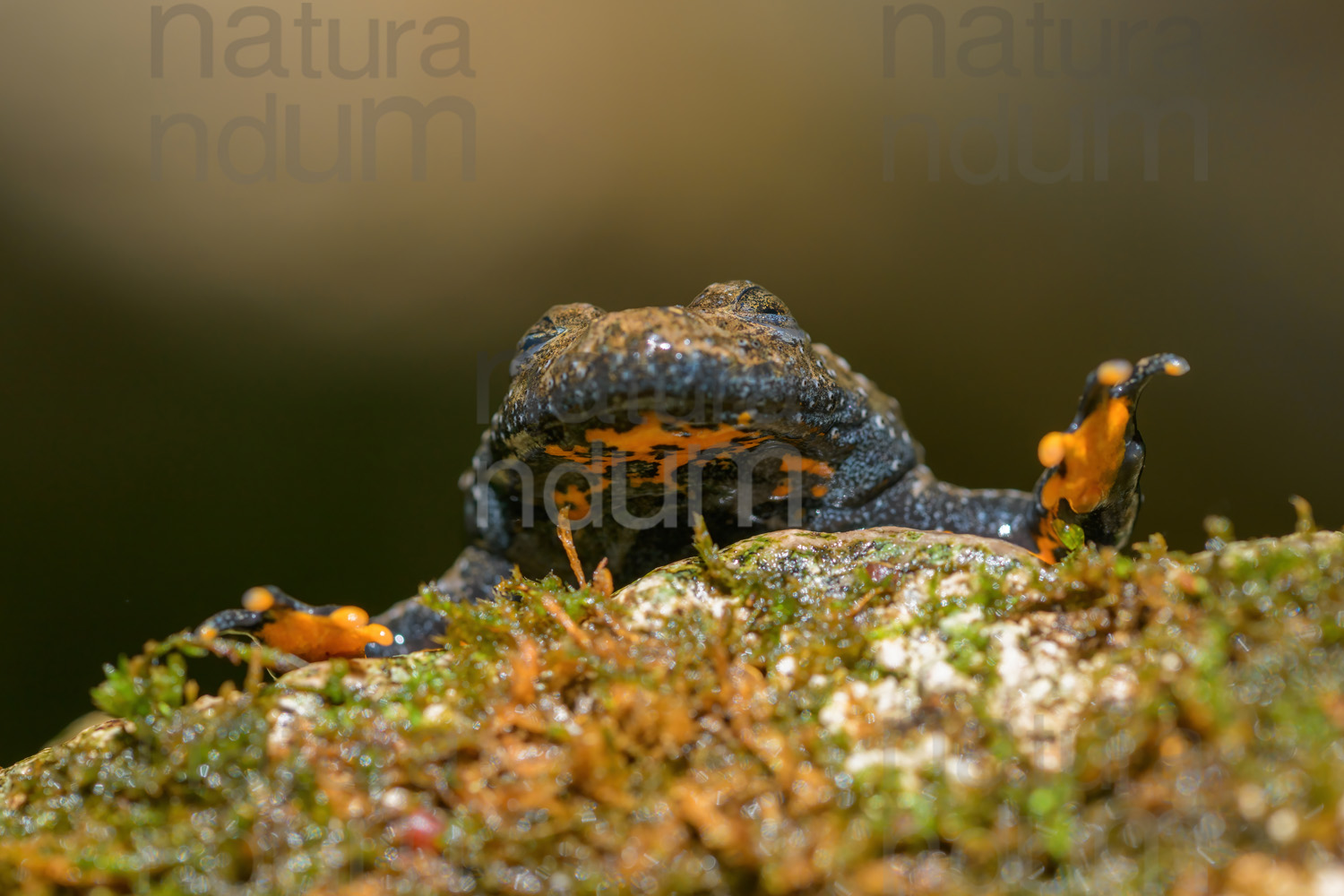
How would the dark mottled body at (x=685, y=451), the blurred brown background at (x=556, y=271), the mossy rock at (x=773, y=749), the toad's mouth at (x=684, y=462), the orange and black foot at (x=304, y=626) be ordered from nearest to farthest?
1. the mossy rock at (x=773, y=749)
2. the dark mottled body at (x=685, y=451)
3. the toad's mouth at (x=684, y=462)
4. the orange and black foot at (x=304, y=626)
5. the blurred brown background at (x=556, y=271)

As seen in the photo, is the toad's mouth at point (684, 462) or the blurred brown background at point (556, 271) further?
the blurred brown background at point (556, 271)

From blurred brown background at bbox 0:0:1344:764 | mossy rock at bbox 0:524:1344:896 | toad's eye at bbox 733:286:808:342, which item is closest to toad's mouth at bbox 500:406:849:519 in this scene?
toad's eye at bbox 733:286:808:342

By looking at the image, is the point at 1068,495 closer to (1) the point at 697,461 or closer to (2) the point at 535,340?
(1) the point at 697,461

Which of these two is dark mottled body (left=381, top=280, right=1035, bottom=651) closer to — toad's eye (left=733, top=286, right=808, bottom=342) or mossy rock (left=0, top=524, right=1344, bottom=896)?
toad's eye (left=733, top=286, right=808, bottom=342)

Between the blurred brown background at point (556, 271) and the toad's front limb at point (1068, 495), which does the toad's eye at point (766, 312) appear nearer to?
the toad's front limb at point (1068, 495)

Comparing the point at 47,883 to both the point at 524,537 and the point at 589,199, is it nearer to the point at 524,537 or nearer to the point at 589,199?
the point at 524,537

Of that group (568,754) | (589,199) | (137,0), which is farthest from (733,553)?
(137,0)

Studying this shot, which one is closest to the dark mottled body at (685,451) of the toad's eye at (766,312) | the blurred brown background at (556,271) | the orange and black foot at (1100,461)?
the toad's eye at (766,312)
